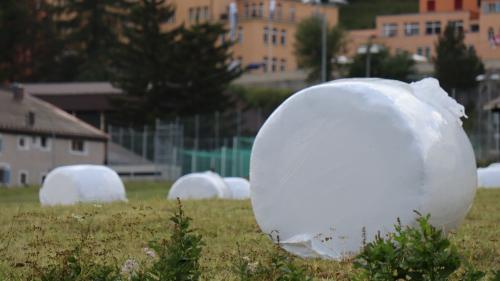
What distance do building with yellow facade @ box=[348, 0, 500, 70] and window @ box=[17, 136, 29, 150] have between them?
37975 mm

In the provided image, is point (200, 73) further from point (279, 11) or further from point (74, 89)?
point (279, 11)

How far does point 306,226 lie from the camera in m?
Answer: 10.5

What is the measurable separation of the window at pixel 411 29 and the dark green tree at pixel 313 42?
1345cm

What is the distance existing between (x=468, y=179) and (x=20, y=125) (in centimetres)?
5035

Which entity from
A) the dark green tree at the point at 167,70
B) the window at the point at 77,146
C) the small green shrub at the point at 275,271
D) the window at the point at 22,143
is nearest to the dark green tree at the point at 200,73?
the dark green tree at the point at 167,70

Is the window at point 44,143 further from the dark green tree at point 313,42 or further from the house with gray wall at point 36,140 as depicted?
the dark green tree at point 313,42

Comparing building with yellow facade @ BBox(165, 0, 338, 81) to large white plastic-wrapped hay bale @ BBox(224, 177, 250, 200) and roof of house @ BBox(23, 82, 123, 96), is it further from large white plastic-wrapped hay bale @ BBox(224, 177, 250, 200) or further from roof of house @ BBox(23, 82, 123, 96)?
large white plastic-wrapped hay bale @ BBox(224, 177, 250, 200)

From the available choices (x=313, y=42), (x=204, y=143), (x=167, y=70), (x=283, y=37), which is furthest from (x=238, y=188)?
(x=283, y=37)

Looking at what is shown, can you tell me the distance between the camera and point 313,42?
8331cm

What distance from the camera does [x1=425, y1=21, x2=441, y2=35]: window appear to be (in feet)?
313

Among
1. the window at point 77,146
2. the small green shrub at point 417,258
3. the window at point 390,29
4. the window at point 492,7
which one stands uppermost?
the window at point 492,7

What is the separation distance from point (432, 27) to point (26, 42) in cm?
3372

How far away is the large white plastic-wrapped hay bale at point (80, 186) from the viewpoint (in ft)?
75.3

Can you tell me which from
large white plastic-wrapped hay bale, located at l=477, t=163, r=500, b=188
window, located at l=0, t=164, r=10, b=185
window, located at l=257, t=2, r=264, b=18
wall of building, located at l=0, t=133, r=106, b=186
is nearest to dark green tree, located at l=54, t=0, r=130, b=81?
window, located at l=257, t=2, r=264, b=18
